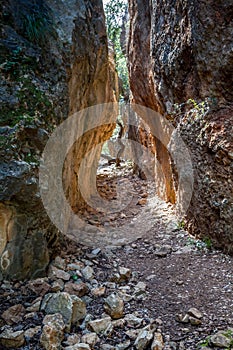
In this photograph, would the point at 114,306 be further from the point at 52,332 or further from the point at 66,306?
the point at 52,332

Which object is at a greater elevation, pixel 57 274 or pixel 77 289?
pixel 57 274

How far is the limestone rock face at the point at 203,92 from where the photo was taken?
11.8 feet

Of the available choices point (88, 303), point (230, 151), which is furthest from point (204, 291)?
point (230, 151)

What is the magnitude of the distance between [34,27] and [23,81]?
2.63 feet

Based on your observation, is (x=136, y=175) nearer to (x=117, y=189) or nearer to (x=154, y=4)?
(x=117, y=189)

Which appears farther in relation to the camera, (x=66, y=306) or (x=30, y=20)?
(x=30, y=20)

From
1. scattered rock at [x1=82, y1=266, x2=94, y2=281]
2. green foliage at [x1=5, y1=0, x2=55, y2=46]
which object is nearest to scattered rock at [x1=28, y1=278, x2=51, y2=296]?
scattered rock at [x1=82, y1=266, x2=94, y2=281]

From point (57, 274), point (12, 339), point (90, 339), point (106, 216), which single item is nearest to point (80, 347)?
point (90, 339)

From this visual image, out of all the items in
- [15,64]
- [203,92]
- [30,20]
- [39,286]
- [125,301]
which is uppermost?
[30,20]

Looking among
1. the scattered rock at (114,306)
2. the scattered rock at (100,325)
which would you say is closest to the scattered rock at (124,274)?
the scattered rock at (114,306)

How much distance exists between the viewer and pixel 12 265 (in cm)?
277

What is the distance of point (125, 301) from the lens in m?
2.80

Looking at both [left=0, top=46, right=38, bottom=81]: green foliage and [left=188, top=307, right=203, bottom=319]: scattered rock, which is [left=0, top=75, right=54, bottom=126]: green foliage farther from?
[left=188, top=307, right=203, bottom=319]: scattered rock

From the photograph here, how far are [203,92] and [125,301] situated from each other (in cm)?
285
